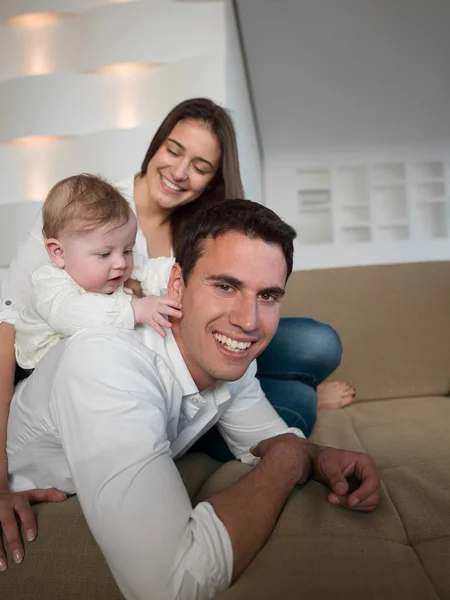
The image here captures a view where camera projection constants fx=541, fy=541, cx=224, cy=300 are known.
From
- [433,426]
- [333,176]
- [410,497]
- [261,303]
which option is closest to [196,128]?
[261,303]

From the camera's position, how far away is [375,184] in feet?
15.2

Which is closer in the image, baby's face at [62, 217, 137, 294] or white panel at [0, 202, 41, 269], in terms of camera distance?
baby's face at [62, 217, 137, 294]

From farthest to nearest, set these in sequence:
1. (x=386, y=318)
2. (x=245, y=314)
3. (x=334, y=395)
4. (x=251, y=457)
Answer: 1. (x=386, y=318)
2. (x=334, y=395)
3. (x=251, y=457)
4. (x=245, y=314)

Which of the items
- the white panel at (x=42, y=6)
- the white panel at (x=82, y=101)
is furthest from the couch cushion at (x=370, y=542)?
the white panel at (x=42, y=6)

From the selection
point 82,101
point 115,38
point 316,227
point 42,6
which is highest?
point 42,6

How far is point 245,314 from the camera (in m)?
0.91

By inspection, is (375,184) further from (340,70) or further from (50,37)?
(50,37)

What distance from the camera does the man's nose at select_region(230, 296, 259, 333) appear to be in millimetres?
905

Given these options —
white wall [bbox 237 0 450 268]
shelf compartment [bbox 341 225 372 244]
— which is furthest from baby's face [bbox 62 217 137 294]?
shelf compartment [bbox 341 225 372 244]

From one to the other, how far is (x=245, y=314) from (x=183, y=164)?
845 mm

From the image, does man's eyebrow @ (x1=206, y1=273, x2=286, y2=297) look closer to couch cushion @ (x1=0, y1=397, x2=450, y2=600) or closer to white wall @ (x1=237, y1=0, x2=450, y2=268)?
couch cushion @ (x1=0, y1=397, x2=450, y2=600)

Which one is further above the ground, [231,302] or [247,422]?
[231,302]

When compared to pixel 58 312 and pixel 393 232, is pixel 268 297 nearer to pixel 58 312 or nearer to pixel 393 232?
pixel 58 312

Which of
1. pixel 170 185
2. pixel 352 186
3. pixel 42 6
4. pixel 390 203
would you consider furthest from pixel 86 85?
pixel 390 203
